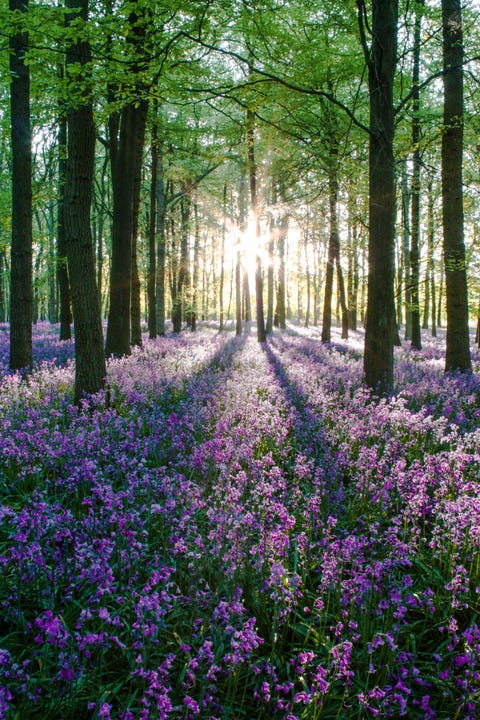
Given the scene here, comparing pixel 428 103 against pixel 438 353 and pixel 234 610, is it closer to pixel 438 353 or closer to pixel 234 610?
pixel 438 353

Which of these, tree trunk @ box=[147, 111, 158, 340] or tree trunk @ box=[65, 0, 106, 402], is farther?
tree trunk @ box=[147, 111, 158, 340]

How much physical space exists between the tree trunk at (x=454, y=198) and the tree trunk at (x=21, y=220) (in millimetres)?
9665

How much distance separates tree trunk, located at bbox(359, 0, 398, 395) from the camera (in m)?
8.01

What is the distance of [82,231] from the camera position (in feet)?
23.1

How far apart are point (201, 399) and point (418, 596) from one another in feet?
15.2

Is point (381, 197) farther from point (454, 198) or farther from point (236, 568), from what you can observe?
point (236, 568)

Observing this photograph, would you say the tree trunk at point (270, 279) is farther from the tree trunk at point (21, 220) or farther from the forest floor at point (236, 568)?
the forest floor at point (236, 568)

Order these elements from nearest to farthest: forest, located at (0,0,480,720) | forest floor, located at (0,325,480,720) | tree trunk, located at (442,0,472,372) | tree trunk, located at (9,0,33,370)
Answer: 1. forest floor, located at (0,325,480,720)
2. forest, located at (0,0,480,720)
3. tree trunk, located at (9,0,33,370)
4. tree trunk, located at (442,0,472,372)

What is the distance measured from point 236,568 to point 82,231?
5.97m

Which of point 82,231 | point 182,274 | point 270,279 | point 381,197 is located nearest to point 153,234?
point 182,274

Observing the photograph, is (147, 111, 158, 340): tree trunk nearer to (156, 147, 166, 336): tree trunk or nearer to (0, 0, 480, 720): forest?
(156, 147, 166, 336): tree trunk

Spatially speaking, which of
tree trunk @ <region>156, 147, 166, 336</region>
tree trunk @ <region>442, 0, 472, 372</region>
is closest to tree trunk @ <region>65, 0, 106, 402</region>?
tree trunk @ <region>442, 0, 472, 372</region>

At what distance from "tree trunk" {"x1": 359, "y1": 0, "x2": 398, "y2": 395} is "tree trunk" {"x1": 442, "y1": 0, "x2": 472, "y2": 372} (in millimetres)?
3283

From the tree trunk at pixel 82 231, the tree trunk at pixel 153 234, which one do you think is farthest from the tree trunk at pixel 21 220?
the tree trunk at pixel 153 234
